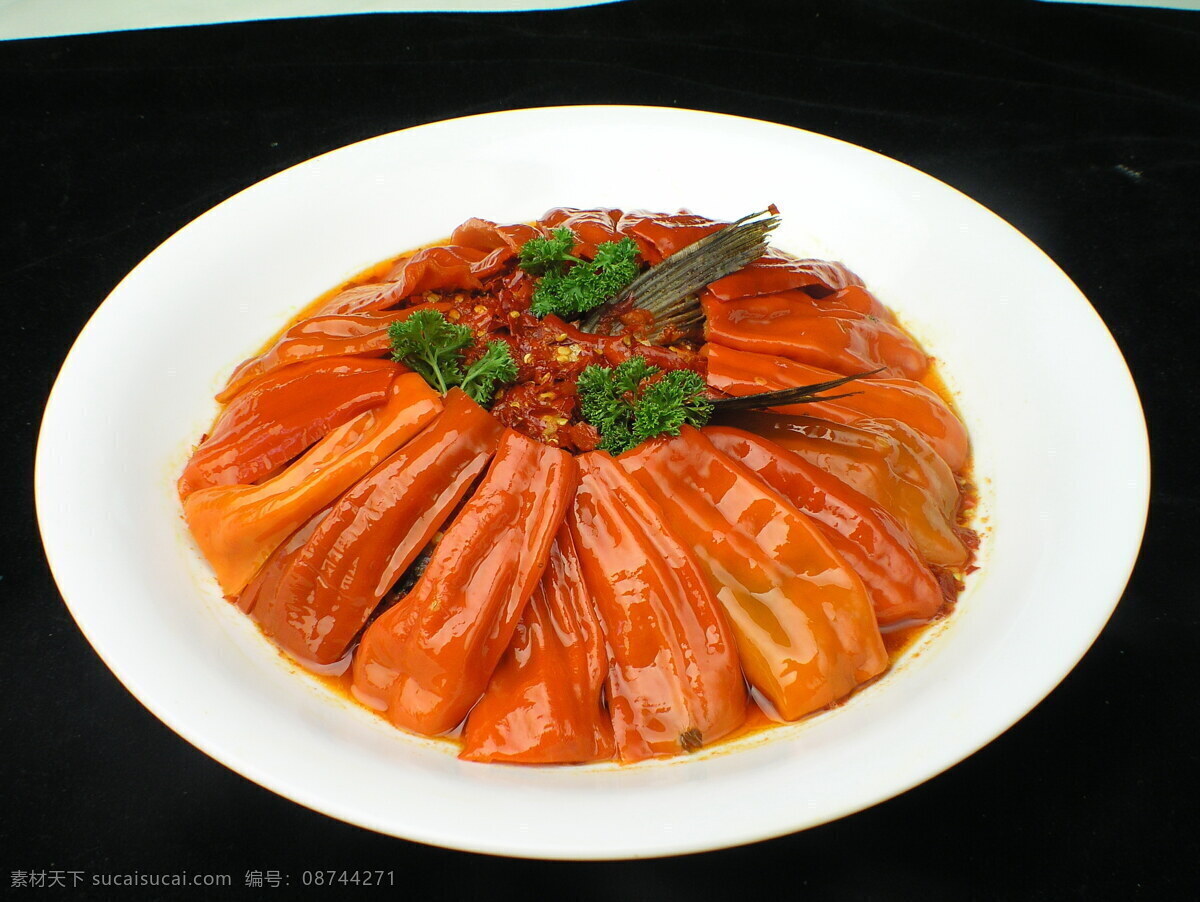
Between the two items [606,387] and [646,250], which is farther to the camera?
[646,250]

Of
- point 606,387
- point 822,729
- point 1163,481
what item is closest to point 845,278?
point 606,387

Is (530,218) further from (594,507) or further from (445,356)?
(594,507)

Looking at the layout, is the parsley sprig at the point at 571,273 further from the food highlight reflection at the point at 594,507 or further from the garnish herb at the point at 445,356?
the garnish herb at the point at 445,356

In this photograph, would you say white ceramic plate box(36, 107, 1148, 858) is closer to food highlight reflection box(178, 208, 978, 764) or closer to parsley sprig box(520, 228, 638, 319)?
food highlight reflection box(178, 208, 978, 764)

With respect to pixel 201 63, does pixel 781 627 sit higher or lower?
lower

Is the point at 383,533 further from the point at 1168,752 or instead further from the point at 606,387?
the point at 1168,752

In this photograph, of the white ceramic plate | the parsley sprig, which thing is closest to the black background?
the white ceramic plate

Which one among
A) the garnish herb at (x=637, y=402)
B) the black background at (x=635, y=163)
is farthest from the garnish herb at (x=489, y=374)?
the black background at (x=635, y=163)
